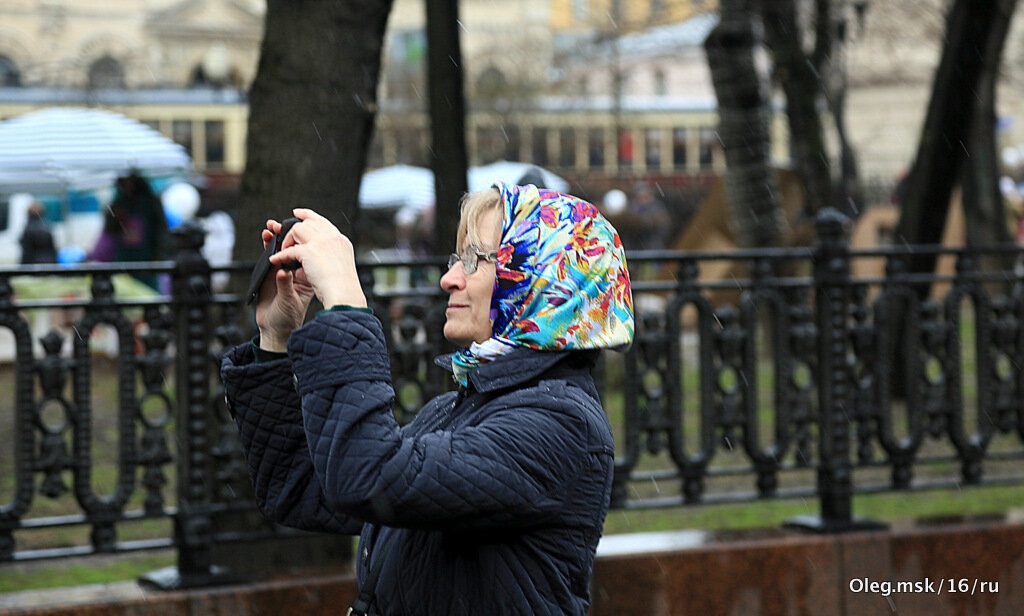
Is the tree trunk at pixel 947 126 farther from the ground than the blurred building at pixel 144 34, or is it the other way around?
the blurred building at pixel 144 34

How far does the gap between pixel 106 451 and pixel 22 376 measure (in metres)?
4.50

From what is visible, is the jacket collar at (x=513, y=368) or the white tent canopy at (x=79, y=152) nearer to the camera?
the jacket collar at (x=513, y=368)

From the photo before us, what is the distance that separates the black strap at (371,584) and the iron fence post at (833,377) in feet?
11.7

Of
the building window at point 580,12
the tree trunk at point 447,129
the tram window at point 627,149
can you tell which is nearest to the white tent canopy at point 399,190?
the building window at point 580,12

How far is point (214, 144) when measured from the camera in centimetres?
4191

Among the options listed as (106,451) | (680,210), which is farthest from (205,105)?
(106,451)

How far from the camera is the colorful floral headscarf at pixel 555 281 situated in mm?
2412

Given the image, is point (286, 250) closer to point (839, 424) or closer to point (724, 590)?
point (724, 590)

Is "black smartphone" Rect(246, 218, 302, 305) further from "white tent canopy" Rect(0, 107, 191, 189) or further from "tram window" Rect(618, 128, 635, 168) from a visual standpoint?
"tram window" Rect(618, 128, 635, 168)

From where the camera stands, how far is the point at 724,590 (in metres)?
5.45

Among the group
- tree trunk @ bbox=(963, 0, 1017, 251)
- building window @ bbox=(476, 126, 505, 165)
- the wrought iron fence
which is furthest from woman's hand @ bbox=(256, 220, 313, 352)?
building window @ bbox=(476, 126, 505, 165)

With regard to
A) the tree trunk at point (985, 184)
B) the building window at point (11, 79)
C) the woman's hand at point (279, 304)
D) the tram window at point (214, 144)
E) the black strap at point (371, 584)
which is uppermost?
the building window at point (11, 79)

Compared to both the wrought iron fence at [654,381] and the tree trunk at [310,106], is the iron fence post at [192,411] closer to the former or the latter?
the wrought iron fence at [654,381]

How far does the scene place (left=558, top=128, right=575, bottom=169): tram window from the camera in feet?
157
